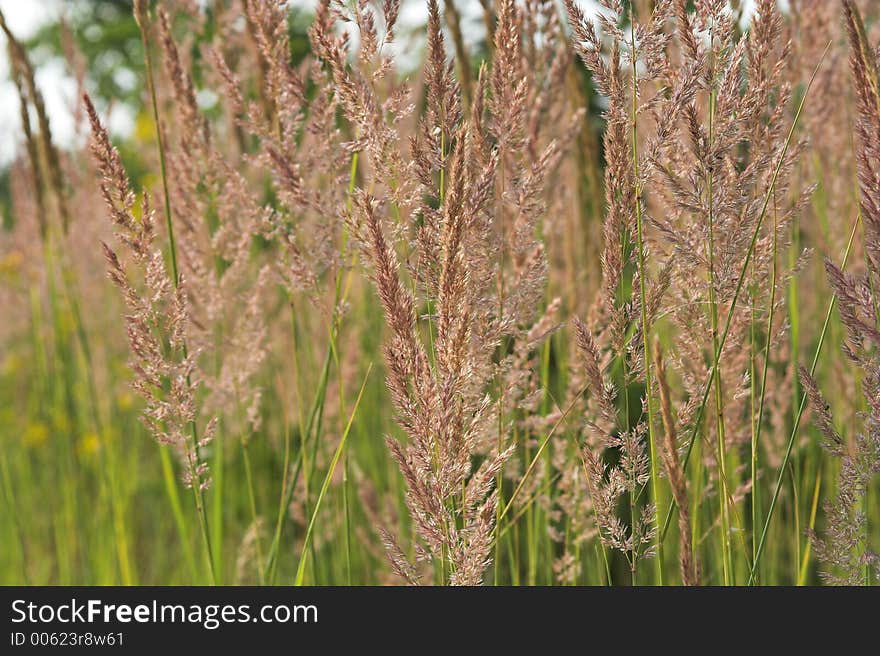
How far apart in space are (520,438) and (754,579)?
1.93 ft

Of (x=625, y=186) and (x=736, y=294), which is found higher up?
(x=625, y=186)

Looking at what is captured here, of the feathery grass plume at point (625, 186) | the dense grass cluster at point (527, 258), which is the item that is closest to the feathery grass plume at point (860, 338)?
the dense grass cluster at point (527, 258)

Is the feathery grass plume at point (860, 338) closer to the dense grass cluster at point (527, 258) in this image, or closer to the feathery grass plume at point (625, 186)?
the dense grass cluster at point (527, 258)

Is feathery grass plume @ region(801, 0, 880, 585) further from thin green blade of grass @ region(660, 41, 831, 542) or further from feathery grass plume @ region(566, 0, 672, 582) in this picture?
feathery grass plume @ region(566, 0, 672, 582)

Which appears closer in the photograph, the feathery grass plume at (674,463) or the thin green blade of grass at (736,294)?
the feathery grass plume at (674,463)

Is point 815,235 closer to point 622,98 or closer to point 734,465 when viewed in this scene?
point 734,465

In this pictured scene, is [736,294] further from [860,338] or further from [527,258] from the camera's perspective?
[527,258]

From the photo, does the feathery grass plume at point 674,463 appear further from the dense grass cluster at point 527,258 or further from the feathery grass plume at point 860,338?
the feathery grass plume at point 860,338

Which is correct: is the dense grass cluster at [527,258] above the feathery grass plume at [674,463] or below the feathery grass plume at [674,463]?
above

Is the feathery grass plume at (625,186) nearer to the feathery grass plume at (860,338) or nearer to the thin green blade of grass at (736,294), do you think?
the thin green blade of grass at (736,294)

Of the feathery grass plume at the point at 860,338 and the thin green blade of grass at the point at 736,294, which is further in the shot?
the thin green blade of grass at the point at 736,294

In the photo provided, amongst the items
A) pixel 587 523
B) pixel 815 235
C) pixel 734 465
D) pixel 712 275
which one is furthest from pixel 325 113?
pixel 815 235

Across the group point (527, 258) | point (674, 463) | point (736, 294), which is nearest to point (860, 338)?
point (736, 294)

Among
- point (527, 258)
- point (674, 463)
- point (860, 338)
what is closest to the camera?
point (674, 463)
